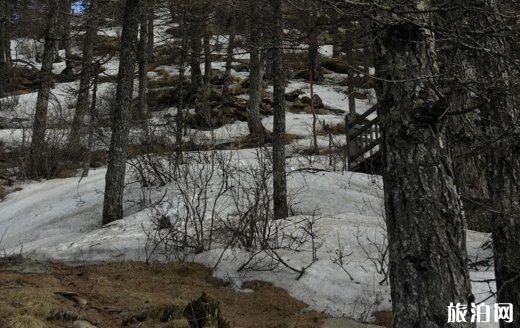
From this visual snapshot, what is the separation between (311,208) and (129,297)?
479 cm

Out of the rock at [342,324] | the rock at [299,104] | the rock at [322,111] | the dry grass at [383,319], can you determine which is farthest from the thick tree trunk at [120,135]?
the rock at [322,111]

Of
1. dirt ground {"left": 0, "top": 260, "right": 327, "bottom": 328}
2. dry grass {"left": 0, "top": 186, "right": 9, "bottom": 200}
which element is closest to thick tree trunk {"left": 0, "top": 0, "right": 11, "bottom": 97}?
dry grass {"left": 0, "top": 186, "right": 9, "bottom": 200}

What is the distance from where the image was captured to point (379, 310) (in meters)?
4.83

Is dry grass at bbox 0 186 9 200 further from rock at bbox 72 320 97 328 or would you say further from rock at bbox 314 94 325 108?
rock at bbox 314 94 325 108

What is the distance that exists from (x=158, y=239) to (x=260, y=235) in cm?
156

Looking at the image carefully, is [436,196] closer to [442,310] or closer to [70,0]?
[442,310]

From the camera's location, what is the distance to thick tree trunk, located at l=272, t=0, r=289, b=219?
26.4 feet

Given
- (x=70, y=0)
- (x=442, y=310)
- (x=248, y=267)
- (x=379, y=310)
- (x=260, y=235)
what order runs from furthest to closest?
(x=70, y=0)
(x=260, y=235)
(x=248, y=267)
(x=379, y=310)
(x=442, y=310)

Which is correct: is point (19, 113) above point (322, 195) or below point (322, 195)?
above

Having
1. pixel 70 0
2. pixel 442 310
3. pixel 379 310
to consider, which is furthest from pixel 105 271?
pixel 70 0

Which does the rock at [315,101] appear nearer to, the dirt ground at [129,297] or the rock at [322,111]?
the rock at [322,111]

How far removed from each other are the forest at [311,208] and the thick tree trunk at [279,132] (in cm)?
3

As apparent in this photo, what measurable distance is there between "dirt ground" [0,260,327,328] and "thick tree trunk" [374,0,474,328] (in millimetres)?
1929

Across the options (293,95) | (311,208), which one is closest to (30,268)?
(311,208)
